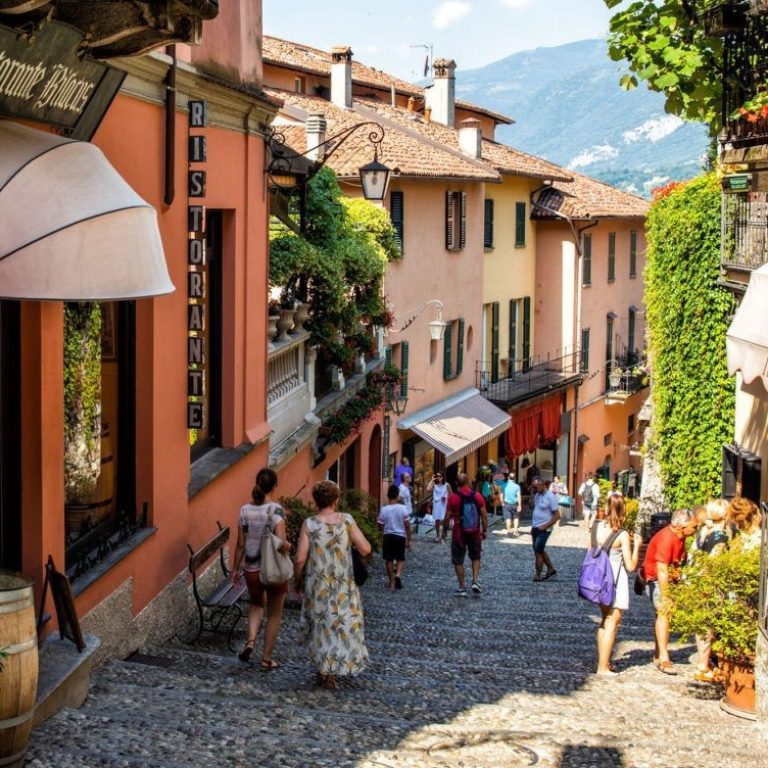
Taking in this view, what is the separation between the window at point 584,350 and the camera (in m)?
44.1

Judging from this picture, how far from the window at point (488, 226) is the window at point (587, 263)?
227 inches

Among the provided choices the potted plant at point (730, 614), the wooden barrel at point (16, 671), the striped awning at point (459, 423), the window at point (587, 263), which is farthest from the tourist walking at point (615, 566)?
the window at point (587, 263)

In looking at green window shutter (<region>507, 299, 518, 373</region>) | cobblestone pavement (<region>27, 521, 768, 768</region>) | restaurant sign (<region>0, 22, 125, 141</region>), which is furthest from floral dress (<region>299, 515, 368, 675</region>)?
green window shutter (<region>507, 299, 518, 373</region>)

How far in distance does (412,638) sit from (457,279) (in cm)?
2263

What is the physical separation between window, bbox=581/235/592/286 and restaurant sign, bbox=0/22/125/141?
117ft

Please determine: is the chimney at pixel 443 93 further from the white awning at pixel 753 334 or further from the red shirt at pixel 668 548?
the red shirt at pixel 668 548

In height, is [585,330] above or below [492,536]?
above

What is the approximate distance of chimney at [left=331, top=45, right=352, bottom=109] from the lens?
34406 mm

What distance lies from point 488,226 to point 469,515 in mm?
22162

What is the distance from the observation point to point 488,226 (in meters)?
37.8

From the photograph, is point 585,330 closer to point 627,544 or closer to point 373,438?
point 373,438

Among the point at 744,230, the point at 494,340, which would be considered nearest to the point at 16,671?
the point at 744,230

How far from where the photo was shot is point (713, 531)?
458 inches

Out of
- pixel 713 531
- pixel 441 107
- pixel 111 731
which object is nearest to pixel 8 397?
pixel 111 731
